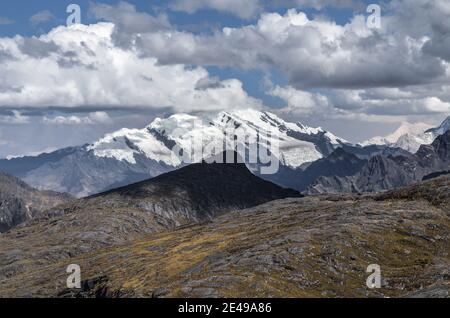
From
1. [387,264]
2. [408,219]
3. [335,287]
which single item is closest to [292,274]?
[335,287]

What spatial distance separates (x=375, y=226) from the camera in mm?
191375

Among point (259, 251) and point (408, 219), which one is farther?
point (408, 219)

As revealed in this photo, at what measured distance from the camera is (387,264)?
166m
